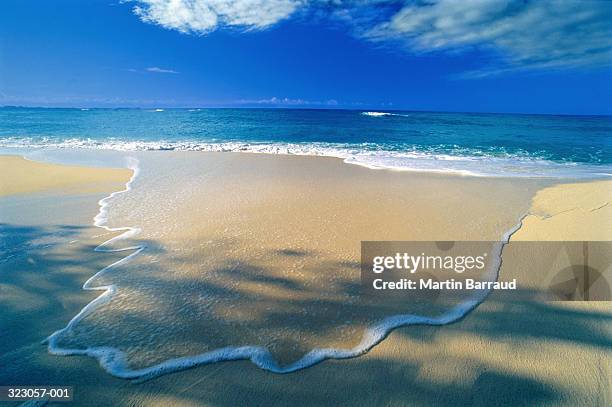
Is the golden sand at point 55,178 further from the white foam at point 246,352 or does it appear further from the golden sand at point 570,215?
the golden sand at point 570,215

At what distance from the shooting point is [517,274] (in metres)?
3.55

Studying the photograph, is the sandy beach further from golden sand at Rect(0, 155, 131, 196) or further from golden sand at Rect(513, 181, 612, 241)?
golden sand at Rect(0, 155, 131, 196)

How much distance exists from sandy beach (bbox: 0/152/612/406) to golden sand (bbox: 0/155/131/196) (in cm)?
103

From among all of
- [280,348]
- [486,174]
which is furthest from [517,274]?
[486,174]

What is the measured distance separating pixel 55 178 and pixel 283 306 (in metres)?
8.82

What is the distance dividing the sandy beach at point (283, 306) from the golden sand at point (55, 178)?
103cm

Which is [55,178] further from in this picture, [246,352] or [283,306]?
[246,352]

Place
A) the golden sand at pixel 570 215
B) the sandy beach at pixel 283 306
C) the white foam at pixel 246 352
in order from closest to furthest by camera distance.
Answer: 1. the sandy beach at pixel 283 306
2. the white foam at pixel 246 352
3. the golden sand at pixel 570 215

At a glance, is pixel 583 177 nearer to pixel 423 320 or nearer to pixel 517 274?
pixel 517 274

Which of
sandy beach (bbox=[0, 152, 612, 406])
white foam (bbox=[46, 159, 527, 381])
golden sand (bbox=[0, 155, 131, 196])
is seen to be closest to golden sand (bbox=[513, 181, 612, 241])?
sandy beach (bbox=[0, 152, 612, 406])

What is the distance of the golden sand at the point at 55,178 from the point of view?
23.6ft

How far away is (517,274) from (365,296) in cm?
197

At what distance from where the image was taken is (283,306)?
300 centimetres

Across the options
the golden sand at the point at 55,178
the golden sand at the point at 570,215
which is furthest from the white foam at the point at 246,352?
the golden sand at the point at 55,178
